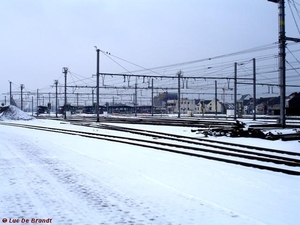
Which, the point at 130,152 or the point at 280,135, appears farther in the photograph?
the point at 280,135

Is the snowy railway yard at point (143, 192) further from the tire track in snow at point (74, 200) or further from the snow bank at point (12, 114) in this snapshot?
the snow bank at point (12, 114)

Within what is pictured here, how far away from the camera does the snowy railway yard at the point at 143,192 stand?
5.49 metres

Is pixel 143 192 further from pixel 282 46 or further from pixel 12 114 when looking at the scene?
pixel 12 114

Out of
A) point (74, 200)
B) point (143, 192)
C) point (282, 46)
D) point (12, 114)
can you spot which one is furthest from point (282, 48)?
point (12, 114)

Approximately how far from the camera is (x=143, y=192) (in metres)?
7.05

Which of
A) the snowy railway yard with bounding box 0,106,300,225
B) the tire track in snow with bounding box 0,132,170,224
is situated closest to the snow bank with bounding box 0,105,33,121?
the snowy railway yard with bounding box 0,106,300,225

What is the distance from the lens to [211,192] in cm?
719

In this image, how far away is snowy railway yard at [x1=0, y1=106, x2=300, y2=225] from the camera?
549 cm

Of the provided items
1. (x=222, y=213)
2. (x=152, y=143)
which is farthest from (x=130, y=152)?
(x=222, y=213)

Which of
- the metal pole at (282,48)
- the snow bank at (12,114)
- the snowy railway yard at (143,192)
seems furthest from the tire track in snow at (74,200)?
the snow bank at (12,114)

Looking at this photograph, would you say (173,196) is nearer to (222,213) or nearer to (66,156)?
(222,213)

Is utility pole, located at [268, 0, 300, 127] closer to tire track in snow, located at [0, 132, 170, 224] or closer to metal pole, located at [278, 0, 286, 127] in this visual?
metal pole, located at [278, 0, 286, 127]

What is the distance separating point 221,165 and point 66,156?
576cm

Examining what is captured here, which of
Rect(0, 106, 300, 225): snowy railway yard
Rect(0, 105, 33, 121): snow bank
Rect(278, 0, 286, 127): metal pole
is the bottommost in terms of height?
Rect(0, 106, 300, 225): snowy railway yard
